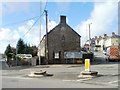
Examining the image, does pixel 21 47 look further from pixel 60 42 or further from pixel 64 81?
pixel 64 81

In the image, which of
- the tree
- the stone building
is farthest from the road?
the tree

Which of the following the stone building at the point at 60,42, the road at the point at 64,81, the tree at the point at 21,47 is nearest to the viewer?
the road at the point at 64,81

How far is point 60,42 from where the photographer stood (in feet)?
135

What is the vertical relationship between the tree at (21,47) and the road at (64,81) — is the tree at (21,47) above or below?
above

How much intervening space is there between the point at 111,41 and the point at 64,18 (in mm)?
58300

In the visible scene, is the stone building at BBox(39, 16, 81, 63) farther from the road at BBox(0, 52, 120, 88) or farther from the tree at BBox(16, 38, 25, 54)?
the tree at BBox(16, 38, 25, 54)

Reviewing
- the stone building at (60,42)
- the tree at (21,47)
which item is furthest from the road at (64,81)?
the tree at (21,47)

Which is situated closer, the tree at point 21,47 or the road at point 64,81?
the road at point 64,81

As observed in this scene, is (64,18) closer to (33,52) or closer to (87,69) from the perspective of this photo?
(87,69)

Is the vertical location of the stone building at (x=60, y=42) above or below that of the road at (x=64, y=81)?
above

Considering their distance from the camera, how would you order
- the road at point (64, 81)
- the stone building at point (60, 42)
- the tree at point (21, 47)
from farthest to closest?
the tree at point (21, 47) → the stone building at point (60, 42) → the road at point (64, 81)

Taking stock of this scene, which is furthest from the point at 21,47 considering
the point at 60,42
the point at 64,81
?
the point at 64,81

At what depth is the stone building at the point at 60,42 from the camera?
132 ft

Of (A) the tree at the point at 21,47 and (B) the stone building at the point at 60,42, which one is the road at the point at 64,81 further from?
(A) the tree at the point at 21,47
